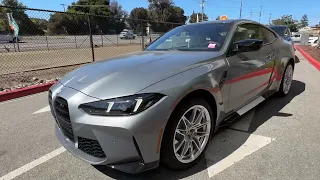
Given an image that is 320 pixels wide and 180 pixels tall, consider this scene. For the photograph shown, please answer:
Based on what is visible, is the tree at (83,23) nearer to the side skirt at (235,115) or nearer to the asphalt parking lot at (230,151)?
the asphalt parking lot at (230,151)

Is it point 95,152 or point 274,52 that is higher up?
point 274,52

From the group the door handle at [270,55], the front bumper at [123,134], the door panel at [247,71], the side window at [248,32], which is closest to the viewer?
the front bumper at [123,134]

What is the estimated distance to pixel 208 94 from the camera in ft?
9.39

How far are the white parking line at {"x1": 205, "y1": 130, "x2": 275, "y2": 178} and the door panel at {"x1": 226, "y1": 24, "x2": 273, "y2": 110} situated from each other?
41cm

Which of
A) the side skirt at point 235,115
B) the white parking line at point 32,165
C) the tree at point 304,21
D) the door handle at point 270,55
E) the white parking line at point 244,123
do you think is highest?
the tree at point 304,21

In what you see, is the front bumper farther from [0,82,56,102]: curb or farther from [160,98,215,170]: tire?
[0,82,56,102]: curb

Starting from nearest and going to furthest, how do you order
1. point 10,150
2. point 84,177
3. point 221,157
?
point 84,177
point 221,157
point 10,150

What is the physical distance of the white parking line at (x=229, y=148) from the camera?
292 cm

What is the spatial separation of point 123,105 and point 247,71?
1.98 m

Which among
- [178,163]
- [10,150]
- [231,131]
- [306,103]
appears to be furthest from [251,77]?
[10,150]

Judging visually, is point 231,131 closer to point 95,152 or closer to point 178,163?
point 178,163

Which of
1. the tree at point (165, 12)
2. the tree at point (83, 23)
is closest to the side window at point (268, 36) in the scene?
the tree at point (83, 23)

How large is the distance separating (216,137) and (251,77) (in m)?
0.94

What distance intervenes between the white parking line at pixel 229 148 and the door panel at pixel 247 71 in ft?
1.35
